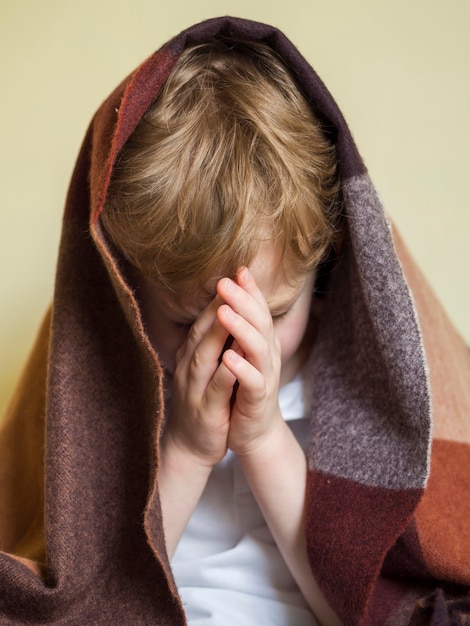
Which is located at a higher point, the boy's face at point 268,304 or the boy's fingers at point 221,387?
the boy's face at point 268,304

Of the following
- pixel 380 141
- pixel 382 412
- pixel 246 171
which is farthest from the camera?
pixel 380 141

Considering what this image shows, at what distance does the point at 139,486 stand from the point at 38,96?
674mm

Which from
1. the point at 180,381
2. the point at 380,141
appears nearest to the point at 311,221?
the point at 180,381

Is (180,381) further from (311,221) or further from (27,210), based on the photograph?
(27,210)

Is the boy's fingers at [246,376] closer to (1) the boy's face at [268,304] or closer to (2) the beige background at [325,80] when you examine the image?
(1) the boy's face at [268,304]

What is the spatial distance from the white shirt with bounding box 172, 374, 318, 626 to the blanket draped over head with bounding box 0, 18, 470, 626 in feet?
0.30

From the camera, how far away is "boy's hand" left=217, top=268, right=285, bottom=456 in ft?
2.09

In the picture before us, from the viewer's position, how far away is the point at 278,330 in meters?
0.73

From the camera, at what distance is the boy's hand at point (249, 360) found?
64cm

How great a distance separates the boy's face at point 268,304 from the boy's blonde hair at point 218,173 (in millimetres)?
14

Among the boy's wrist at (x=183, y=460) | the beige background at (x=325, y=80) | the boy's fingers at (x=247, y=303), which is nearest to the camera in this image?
the boy's fingers at (x=247, y=303)

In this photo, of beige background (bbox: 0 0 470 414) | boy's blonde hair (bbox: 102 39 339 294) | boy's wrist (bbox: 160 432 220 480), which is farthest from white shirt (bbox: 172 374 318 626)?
beige background (bbox: 0 0 470 414)

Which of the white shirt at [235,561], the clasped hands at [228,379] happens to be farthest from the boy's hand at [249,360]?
the white shirt at [235,561]

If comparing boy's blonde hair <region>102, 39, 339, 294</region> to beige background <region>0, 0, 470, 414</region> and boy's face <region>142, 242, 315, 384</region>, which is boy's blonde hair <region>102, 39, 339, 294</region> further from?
beige background <region>0, 0, 470, 414</region>
